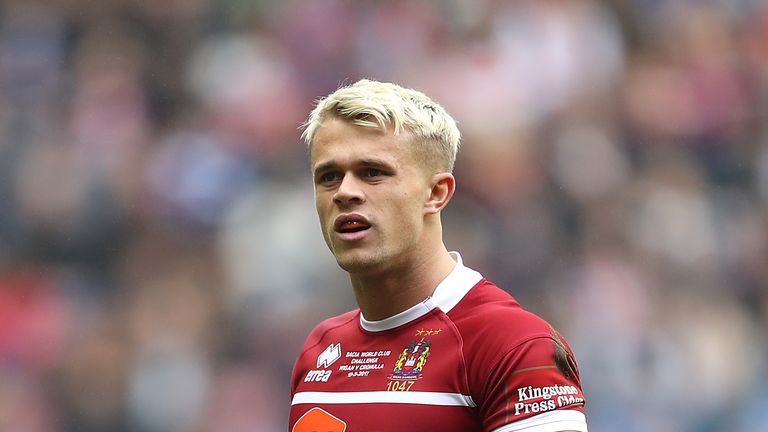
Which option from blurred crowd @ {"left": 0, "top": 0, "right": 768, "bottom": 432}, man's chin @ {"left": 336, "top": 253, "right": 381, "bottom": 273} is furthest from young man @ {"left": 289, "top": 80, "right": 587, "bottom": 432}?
blurred crowd @ {"left": 0, "top": 0, "right": 768, "bottom": 432}

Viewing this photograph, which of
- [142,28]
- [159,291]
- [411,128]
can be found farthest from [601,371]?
[411,128]

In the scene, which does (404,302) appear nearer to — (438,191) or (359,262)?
(359,262)

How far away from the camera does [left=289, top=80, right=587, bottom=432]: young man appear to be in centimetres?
306

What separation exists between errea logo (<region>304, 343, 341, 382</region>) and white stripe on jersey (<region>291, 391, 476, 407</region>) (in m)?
0.06

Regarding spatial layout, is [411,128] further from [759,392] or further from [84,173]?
[759,392]

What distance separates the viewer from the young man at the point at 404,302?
3059 millimetres

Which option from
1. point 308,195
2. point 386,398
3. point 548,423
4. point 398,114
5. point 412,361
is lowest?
point 548,423

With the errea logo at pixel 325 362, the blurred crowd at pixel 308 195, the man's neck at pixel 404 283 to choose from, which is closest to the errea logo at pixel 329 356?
the errea logo at pixel 325 362

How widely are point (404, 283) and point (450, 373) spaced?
1.27ft

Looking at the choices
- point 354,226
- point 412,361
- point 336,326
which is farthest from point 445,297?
point 336,326

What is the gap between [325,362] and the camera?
3.64m

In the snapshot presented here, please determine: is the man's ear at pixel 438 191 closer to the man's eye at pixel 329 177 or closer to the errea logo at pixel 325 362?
the man's eye at pixel 329 177

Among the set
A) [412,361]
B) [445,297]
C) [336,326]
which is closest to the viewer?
[412,361]

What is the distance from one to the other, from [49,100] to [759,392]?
19.2 feet
